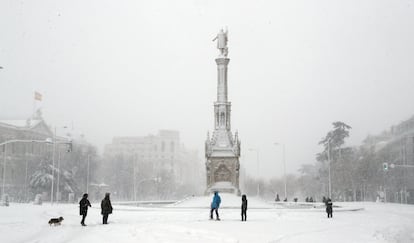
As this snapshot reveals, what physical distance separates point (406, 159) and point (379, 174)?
4.76 m

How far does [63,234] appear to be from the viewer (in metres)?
19.4

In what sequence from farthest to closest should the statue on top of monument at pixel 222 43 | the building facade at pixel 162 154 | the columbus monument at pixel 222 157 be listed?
the building facade at pixel 162 154, the statue on top of monument at pixel 222 43, the columbus monument at pixel 222 157

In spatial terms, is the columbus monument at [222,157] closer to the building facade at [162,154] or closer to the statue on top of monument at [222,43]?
the statue on top of monument at [222,43]

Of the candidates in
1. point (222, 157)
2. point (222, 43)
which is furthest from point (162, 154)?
point (222, 157)

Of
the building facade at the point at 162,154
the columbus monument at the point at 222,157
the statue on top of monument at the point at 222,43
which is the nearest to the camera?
the columbus monument at the point at 222,157

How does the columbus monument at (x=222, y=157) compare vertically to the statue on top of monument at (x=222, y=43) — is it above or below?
below

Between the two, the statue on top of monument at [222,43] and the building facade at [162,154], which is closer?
the statue on top of monument at [222,43]

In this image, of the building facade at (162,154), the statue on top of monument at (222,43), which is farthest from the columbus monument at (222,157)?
the building facade at (162,154)

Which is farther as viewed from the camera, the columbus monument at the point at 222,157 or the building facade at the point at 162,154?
the building facade at the point at 162,154

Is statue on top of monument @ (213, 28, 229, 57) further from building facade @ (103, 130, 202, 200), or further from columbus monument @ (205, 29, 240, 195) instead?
building facade @ (103, 130, 202, 200)

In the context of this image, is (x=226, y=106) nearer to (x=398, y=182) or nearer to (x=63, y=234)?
(x=398, y=182)

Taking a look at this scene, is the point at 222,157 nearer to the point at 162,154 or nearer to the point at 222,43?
the point at 222,43

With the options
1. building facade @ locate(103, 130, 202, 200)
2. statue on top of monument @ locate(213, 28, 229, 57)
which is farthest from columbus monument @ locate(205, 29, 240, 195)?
building facade @ locate(103, 130, 202, 200)

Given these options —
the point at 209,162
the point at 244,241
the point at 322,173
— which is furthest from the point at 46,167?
the point at 244,241
